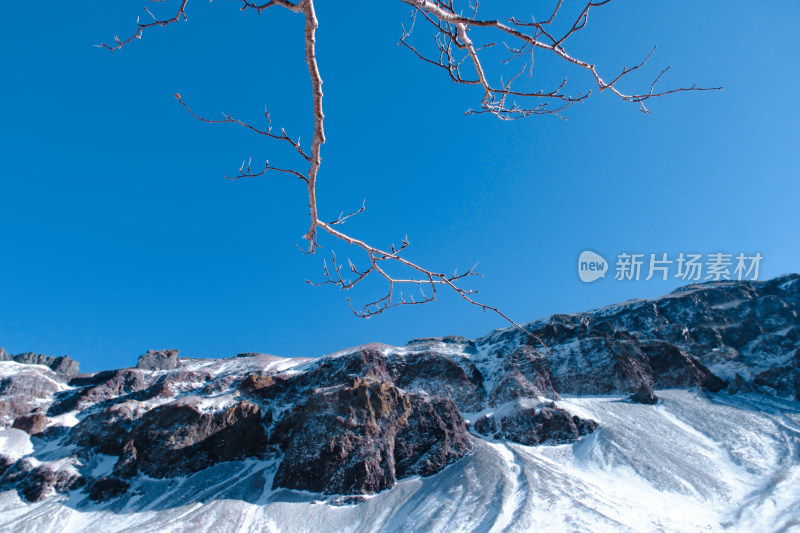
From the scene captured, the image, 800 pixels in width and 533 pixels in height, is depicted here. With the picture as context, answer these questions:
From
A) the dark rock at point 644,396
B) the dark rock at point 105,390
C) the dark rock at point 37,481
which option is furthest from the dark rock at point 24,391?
the dark rock at point 644,396

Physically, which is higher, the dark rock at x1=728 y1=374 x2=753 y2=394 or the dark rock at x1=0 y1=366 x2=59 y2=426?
the dark rock at x1=0 y1=366 x2=59 y2=426

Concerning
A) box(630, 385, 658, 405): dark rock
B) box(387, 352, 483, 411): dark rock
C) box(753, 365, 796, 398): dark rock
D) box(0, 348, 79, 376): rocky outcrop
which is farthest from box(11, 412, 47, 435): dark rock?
box(753, 365, 796, 398): dark rock

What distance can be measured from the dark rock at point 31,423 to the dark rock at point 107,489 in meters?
18.5

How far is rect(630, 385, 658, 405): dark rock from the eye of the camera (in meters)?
52.0

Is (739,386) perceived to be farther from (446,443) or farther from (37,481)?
(37,481)

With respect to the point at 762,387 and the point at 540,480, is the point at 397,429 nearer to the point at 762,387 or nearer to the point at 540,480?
the point at 540,480

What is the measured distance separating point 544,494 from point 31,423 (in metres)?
60.4

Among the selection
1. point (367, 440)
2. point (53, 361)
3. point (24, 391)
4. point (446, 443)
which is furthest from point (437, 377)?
point (53, 361)

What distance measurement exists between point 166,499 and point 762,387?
7049cm

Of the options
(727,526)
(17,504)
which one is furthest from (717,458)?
(17,504)

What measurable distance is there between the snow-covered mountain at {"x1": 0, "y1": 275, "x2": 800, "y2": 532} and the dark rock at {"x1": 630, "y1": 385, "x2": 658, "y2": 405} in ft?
0.80

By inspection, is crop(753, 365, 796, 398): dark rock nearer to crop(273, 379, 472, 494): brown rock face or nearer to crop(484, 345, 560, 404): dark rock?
crop(484, 345, 560, 404): dark rock

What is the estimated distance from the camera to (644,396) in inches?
2051

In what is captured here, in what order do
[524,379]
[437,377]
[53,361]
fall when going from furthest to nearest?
[53,361], [437,377], [524,379]
